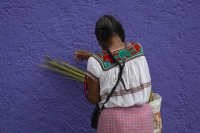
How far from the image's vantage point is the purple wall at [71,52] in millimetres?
2150

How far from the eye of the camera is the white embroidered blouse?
1.57m

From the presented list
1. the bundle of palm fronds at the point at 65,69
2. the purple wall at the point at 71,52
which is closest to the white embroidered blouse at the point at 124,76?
the bundle of palm fronds at the point at 65,69

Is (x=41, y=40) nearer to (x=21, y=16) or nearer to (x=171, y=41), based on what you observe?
(x=21, y=16)

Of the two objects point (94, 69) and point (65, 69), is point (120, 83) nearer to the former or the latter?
Answer: point (94, 69)

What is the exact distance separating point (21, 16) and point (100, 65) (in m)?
0.99

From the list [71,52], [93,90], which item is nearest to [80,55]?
[71,52]

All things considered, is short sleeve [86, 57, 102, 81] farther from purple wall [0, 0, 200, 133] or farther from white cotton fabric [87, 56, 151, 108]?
purple wall [0, 0, 200, 133]

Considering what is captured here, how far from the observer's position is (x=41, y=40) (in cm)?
218

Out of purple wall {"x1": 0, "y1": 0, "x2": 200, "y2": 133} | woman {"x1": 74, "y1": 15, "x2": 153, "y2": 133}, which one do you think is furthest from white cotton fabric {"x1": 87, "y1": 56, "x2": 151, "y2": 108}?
purple wall {"x1": 0, "y1": 0, "x2": 200, "y2": 133}

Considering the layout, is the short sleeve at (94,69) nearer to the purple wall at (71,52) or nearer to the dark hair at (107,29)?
the dark hair at (107,29)

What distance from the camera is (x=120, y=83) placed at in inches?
63.0

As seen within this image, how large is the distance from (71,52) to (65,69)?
186 mm

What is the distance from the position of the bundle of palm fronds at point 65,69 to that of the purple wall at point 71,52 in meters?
0.06

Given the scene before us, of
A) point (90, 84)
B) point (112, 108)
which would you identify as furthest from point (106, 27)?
point (112, 108)
